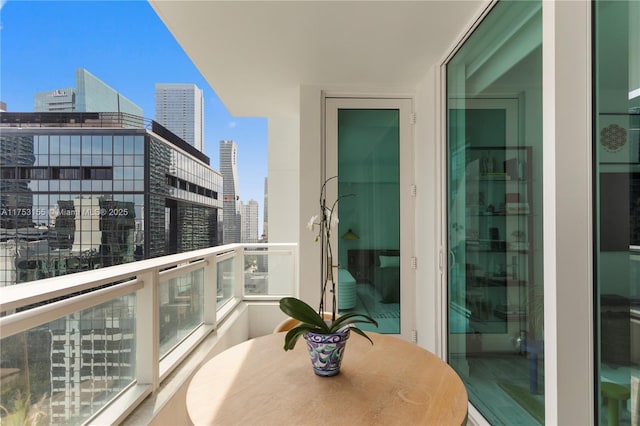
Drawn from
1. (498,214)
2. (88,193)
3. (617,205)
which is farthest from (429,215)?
(88,193)

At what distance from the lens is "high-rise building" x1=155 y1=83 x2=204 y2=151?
6.30 meters

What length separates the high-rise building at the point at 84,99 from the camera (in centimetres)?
396

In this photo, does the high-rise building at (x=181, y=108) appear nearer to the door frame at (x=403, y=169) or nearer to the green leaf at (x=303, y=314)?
the door frame at (x=403, y=169)

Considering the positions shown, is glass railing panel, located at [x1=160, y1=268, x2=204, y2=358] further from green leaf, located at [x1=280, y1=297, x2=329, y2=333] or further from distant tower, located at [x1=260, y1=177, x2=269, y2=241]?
distant tower, located at [x1=260, y1=177, x2=269, y2=241]

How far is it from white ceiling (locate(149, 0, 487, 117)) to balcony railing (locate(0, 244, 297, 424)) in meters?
1.63

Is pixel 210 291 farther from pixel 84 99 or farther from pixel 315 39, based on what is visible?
pixel 84 99

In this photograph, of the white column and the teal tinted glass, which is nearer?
the white column

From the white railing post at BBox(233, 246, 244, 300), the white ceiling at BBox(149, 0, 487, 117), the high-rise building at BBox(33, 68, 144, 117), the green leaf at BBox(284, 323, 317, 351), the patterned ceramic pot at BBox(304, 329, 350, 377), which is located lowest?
the white railing post at BBox(233, 246, 244, 300)

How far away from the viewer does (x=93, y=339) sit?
1470mm

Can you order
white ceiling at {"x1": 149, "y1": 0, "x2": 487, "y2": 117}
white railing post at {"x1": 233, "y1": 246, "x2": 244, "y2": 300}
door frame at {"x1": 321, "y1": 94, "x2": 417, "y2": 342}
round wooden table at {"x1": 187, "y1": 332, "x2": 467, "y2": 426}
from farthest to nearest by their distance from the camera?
white railing post at {"x1": 233, "y1": 246, "x2": 244, "y2": 300} < door frame at {"x1": 321, "y1": 94, "x2": 417, "y2": 342} < white ceiling at {"x1": 149, "y1": 0, "x2": 487, "y2": 117} < round wooden table at {"x1": 187, "y1": 332, "x2": 467, "y2": 426}

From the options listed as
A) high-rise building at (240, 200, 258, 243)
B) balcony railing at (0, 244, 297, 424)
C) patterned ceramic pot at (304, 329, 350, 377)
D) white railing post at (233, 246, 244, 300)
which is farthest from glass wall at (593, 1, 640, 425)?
high-rise building at (240, 200, 258, 243)

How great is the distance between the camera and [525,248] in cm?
157

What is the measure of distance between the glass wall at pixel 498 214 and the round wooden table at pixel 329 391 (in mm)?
710

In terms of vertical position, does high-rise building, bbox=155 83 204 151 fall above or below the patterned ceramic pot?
above
